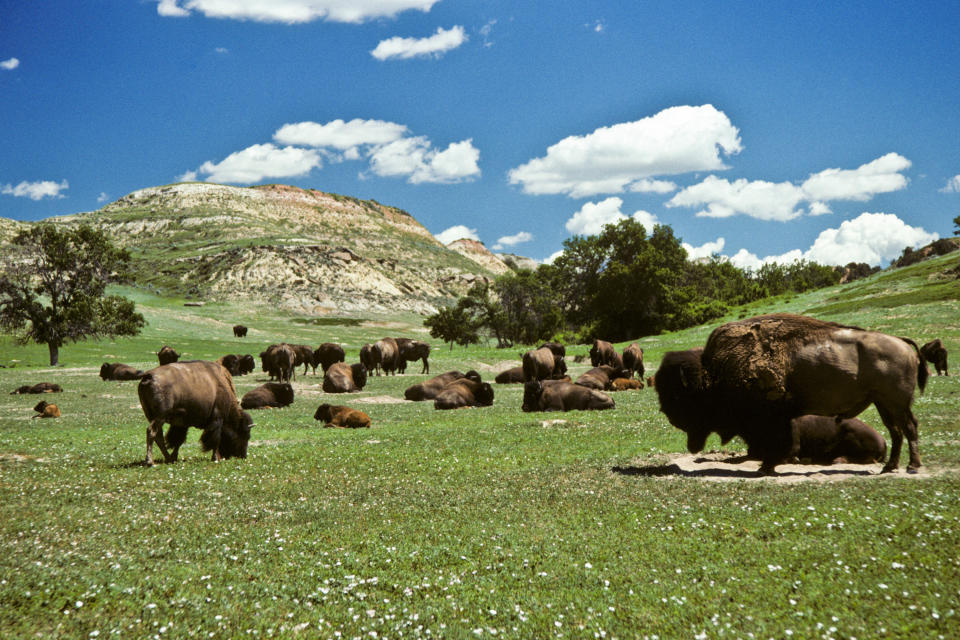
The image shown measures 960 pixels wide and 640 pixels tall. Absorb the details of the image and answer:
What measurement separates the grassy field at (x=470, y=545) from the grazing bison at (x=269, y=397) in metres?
11.1

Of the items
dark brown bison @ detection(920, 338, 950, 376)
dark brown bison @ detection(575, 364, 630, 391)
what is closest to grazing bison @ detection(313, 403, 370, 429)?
dark brown bison @ detection(575, 364, 630, 391)

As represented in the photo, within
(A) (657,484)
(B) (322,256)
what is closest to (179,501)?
(A) (657,484)

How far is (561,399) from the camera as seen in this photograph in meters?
22.5

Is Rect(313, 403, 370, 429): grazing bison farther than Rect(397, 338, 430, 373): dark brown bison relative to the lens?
No

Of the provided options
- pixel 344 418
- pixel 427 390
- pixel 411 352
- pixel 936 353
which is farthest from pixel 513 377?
pixel 936 353

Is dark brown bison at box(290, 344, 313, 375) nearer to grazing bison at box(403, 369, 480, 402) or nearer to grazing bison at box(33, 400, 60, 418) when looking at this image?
grazing bison at box(403, 369, 480, 402)

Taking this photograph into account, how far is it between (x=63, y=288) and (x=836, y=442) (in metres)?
66.0

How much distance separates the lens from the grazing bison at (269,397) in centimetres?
2606

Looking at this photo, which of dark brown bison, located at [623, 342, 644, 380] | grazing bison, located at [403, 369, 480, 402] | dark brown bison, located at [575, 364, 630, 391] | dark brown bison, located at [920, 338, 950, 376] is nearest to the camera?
dark brown bison, located at [575, 364, 630, 391]

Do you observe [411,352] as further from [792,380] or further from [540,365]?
[792,380]

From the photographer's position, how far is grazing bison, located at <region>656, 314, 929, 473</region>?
9.85 m

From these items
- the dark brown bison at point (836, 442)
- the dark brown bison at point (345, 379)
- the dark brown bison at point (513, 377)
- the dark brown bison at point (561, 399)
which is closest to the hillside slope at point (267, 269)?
the dark brown bison at point (513, 377)

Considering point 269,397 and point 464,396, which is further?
point 269,397

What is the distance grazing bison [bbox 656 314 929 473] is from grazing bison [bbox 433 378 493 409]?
1502 centimetres
